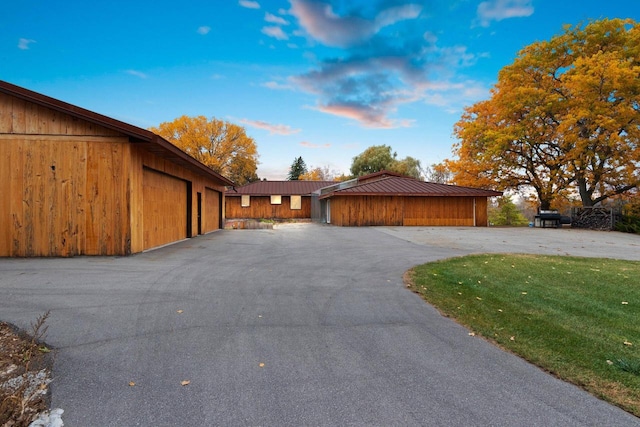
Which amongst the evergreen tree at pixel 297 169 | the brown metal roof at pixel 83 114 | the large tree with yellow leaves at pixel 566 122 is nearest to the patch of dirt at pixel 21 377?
the brown metal roof at pixel 83 114

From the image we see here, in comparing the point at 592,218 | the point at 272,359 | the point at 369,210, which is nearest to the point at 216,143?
the point at 369,210

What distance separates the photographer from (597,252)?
9.84m

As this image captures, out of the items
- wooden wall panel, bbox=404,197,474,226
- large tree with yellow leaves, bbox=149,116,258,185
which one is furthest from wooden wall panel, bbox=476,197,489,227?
large tree with yellow leaves, bbox=149,116,258,185

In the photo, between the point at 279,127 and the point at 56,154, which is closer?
the point at 56,154

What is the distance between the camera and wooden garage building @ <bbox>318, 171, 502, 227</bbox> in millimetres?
20672

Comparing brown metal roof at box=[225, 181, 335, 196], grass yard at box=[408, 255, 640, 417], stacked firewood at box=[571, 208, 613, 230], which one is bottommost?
grass yard at box=[408, 255, 640, 417]

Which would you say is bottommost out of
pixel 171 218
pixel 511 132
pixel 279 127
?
pixel 171 218

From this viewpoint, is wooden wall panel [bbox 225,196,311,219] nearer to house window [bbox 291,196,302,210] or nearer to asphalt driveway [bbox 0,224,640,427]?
house window [bbox 291,196,302,210]

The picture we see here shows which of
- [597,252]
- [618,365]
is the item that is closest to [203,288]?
[618,365]

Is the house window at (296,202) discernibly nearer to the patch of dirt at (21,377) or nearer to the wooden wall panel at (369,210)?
the wooden wall panel at (369,210)

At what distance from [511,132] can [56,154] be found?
933 inches

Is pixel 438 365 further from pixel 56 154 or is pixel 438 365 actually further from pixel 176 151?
pixel 56 154

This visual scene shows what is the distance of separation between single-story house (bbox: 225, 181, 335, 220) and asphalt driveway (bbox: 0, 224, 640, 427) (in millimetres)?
24085

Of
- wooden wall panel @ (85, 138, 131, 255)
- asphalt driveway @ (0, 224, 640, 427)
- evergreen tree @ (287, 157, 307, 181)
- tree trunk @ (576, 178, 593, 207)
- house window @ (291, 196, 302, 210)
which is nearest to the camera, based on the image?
asphalt driveway @ (0, 224, 640, 427)
